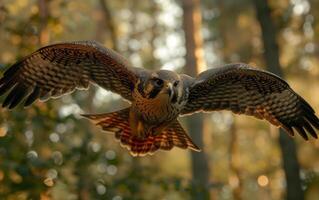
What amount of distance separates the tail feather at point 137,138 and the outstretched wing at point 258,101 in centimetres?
26

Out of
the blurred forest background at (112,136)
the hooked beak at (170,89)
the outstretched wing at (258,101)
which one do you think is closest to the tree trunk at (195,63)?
the blurred forest background at (112,136)

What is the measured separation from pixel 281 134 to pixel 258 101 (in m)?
2.82

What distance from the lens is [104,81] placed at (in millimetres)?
6836

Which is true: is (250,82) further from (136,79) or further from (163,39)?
(163,39)

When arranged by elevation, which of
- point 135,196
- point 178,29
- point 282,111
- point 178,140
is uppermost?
point 178,29

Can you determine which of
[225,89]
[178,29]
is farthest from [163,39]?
[225,89]

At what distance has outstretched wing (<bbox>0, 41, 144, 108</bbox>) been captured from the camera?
653cm

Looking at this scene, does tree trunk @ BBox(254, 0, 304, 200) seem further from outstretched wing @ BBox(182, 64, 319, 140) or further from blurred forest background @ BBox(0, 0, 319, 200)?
outstretched wing @ BBox(182, 64, 319, 140)

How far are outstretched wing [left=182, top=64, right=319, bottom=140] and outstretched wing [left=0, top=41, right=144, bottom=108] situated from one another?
85cm

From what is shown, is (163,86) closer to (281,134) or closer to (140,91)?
(140,91)

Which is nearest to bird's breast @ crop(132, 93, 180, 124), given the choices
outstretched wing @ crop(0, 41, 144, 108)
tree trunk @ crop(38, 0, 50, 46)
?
outstretched wing @ crop(0, 41, 144, 108)

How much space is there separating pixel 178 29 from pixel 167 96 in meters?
A: 18.9

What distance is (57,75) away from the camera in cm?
679

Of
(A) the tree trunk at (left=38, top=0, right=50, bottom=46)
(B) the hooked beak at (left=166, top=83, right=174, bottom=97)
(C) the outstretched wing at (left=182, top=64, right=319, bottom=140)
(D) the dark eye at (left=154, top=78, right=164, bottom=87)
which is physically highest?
(A) the tree trunk at (left=38, top=0, right=50, bottom=46)
